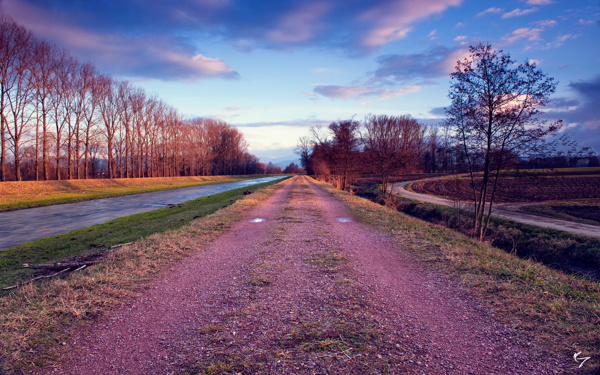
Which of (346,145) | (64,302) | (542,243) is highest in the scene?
(346,145)

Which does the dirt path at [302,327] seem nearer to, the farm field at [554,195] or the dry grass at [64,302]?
the dry grass at [64,302]

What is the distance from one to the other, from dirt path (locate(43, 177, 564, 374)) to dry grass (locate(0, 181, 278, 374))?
0.28 metres

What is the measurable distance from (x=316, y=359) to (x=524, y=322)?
2594 millimetres

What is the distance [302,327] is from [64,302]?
10.3ft

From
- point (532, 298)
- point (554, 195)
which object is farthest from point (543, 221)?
point (532, 298)

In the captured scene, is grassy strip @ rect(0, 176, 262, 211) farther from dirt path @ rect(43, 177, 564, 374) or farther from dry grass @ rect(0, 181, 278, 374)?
dirt path @ rect(43, 177, 564, 374)

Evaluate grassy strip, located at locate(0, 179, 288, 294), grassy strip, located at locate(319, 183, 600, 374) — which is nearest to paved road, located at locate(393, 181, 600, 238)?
grassy strip, located at locate(319, 183, 600, 374)

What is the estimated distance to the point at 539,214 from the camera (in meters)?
18.4

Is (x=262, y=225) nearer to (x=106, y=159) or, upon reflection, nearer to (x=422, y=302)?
(x=422, y=302)

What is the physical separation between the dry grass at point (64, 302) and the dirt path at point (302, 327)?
0.93ft

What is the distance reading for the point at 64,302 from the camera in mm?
4055

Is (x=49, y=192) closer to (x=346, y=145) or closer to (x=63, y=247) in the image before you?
(x=63, y=247)

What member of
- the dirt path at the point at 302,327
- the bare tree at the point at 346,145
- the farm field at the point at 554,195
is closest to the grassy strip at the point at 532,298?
the dirt path at the point at 302,327

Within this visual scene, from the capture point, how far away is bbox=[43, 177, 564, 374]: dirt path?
9.58 feet
